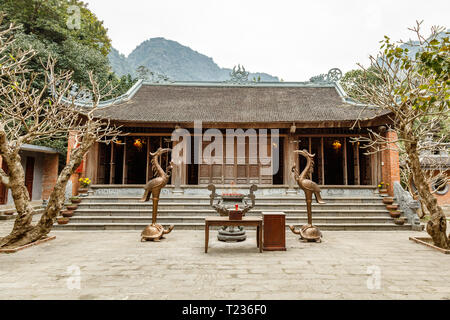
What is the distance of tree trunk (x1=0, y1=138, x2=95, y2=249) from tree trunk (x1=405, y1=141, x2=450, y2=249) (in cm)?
712

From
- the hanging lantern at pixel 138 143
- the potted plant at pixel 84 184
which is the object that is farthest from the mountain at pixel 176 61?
the potted plant at pixel 84 184

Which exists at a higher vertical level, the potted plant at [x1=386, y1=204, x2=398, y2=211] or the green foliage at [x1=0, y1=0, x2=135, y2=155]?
the green foliage at [x1=0, y1=0, x2=135, y2=155]

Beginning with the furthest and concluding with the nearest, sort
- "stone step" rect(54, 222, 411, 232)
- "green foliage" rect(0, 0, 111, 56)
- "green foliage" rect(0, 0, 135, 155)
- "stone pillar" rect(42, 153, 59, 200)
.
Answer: "green foliage" rect(0, 0, 111, 56), "green foliage" rect(0, 0, 135, 155), "stone pillar" rect(42, 153, 59, 200), "stone step" rect(54, 222, 411, 232)

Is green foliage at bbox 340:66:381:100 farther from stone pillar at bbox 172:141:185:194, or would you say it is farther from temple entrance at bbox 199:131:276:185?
stone pillar at bbox 172:141:185:194

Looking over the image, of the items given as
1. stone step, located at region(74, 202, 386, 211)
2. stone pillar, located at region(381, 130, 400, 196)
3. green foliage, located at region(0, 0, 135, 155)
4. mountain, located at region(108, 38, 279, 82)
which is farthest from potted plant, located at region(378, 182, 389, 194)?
mountain, located at region(108, 38, 279, 82)

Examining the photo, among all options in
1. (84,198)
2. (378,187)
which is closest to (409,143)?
(378,187)

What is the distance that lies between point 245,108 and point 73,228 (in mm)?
8285

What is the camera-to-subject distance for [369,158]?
11.2 metres

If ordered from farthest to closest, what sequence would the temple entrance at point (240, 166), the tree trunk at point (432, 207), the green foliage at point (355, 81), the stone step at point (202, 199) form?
the temple entrance at point (240, 166) → the stone step at point (202, 199) → the green foliage at point (355, 81) → the tree trunk at point (432, 207)

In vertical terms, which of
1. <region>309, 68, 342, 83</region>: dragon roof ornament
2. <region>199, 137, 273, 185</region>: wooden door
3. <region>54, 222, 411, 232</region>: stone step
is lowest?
<region>54, 222, 411, 232</region>: stone step

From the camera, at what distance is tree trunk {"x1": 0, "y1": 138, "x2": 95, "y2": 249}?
5.12 m

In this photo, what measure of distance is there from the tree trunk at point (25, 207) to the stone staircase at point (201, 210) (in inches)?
83.2

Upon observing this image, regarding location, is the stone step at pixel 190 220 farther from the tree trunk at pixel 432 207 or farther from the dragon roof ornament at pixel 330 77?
the dragon roof ornament at pixel 330 77

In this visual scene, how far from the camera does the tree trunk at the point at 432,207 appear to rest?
5.22 metres
